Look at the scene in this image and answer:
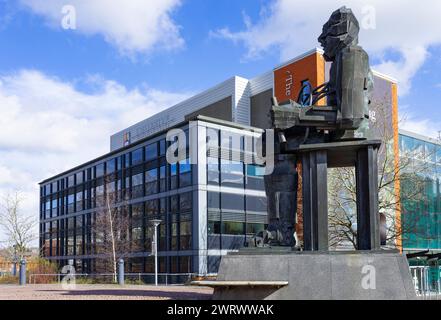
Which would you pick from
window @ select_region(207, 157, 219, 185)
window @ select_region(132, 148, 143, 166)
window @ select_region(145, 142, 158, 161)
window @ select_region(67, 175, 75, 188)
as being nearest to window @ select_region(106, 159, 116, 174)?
window @ select_region(132, 148, 143, 166)

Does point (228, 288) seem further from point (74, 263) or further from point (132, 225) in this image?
point (74, 263)

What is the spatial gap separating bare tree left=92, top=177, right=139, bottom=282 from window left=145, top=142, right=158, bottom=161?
4.85 meters

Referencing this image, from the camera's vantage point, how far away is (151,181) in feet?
161

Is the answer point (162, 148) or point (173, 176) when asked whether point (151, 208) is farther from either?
point (162, 148)

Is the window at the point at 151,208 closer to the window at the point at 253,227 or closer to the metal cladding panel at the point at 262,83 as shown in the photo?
the window at the point at 253,227

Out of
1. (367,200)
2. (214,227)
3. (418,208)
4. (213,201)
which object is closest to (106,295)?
(367,200)

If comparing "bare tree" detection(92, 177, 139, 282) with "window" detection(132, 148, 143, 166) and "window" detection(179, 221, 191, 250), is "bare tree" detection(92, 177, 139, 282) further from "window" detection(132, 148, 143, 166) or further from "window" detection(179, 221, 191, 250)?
"window" detection(179, 221, 191, 250)

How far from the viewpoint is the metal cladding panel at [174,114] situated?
56375mm

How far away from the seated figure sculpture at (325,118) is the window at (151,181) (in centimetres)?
3764

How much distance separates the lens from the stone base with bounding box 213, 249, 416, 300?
31.8ft

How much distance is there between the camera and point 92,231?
58.1m

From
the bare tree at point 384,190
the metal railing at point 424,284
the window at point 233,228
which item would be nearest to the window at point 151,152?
the window at point 233,228

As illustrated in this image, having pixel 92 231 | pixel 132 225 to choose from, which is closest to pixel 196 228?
pixel 132 225

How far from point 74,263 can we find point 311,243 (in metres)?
56.2
